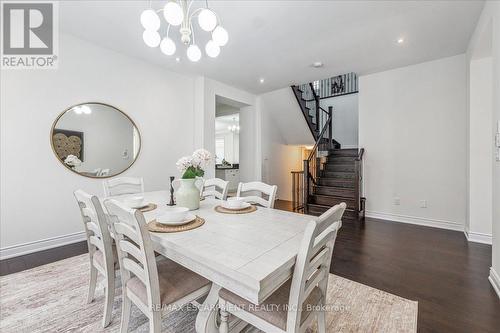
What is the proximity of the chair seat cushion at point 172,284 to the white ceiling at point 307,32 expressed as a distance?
2.57 metres

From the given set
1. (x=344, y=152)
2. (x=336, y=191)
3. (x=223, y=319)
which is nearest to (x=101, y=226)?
(x=223, y=319)

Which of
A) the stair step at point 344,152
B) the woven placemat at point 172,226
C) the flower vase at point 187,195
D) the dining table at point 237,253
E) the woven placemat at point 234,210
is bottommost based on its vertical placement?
the dining table at point 237,253

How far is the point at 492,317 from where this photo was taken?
158 centimetres

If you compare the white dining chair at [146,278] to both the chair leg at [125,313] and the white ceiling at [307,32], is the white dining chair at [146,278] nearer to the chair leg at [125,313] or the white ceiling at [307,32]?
the chair leg at [125,313]

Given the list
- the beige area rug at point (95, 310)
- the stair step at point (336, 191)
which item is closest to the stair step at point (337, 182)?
the stair step at point (336, 191)

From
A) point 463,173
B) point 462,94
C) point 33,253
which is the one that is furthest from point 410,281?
point 33,253

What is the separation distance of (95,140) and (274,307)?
339 centimetres

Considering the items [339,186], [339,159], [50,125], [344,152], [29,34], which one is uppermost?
[29,34]

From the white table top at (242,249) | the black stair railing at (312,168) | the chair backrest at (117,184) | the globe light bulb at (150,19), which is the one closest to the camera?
the white table top at (242,249)

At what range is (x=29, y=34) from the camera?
2619 millimetres

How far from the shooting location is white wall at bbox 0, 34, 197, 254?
2533 mm

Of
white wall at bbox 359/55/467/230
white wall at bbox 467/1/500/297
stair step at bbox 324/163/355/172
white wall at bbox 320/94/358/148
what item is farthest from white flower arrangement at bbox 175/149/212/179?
white wall at bbox 320/94/358/148

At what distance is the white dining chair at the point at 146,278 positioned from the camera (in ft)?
3.42

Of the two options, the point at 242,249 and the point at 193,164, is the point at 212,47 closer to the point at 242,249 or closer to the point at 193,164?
the point at 193,164
